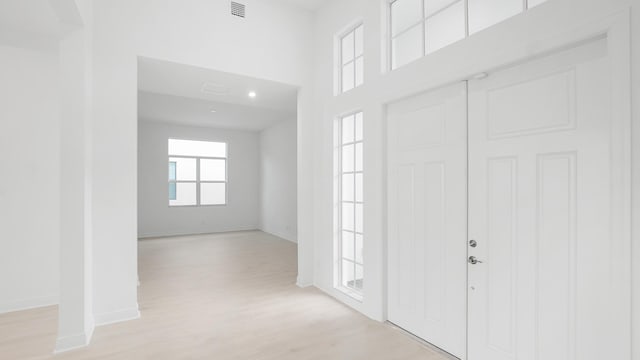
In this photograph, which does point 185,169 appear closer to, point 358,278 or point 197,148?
point 197,148

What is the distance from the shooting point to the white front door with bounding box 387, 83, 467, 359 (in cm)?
251

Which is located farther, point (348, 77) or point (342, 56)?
point (342, 56)

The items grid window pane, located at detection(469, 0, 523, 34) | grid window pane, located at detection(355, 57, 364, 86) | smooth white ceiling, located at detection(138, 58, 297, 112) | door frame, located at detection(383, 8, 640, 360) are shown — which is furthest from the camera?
smooth white ceiling, located at detection(138, 58, 297, 112)

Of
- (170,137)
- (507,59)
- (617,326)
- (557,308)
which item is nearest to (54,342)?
(557,308)

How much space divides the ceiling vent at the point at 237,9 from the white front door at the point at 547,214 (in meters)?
3.06

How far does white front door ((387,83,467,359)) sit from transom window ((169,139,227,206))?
7843 millimetres

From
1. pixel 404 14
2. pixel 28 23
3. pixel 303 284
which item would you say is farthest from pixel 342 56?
pixel 28 23

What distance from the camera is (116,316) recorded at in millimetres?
3236

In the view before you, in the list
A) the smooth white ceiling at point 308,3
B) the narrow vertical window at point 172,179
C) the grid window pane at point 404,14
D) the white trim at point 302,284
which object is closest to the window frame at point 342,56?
the grid window pane at point 404,14

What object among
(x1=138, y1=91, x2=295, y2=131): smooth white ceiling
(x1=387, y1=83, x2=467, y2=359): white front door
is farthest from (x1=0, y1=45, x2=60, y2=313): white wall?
(x1=387, y1=83, x2=467, y2=359): white front door

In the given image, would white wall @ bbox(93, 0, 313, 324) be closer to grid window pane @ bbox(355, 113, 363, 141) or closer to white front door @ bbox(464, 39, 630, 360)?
grid window pane @ bbox(355, 113, 363, 141)

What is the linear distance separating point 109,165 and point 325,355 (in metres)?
2.87

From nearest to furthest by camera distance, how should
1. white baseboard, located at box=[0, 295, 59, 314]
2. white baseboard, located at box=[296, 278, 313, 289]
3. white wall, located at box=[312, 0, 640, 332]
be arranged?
white wall, located at box=[312, 0, 640, 332], white baseboard, located at box=[0, 295, 59, 314], white baseboard, located at box=[296, 278, 313, 289]

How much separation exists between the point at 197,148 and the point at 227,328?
7.68 metres
